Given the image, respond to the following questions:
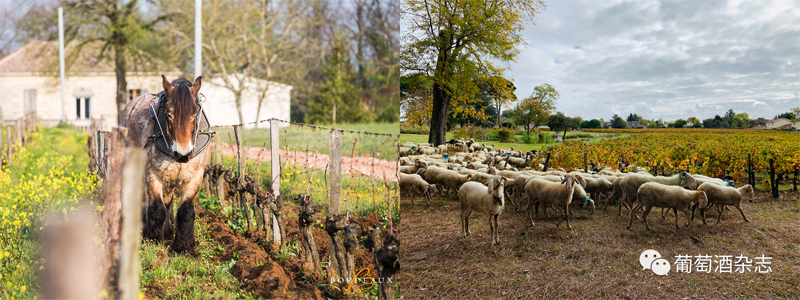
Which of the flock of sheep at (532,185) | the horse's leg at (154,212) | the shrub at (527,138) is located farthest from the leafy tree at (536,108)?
the horse's leg at (154,212)

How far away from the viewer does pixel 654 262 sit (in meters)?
3.62

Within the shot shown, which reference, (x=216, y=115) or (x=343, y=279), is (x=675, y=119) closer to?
A: (x=343, y=279)

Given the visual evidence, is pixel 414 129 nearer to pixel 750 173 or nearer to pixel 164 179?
pixel 164 179

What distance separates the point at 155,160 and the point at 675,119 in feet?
15.2

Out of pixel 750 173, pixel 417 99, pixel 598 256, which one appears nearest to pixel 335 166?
pixel 417 99

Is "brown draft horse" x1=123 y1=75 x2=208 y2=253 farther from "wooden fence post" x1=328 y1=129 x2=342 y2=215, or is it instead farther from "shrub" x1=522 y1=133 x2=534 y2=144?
"shrub" x1=522 y1=133 x2=534 y2=144

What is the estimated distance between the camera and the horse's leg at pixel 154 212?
3.61 meters

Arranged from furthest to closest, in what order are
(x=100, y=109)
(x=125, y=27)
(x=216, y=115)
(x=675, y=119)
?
(x=216, y=115) → (x=100, y=109) → (x=125, y=27) → (x=675, y=119)

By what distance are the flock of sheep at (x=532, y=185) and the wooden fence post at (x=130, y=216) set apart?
2.23m

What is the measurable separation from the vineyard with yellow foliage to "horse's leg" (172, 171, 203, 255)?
3.37 m

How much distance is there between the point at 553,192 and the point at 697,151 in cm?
134

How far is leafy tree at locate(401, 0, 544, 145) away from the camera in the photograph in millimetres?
3547

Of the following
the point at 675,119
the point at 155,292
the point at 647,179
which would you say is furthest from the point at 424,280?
the point at 675,119

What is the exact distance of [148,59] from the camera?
70.1 feet
